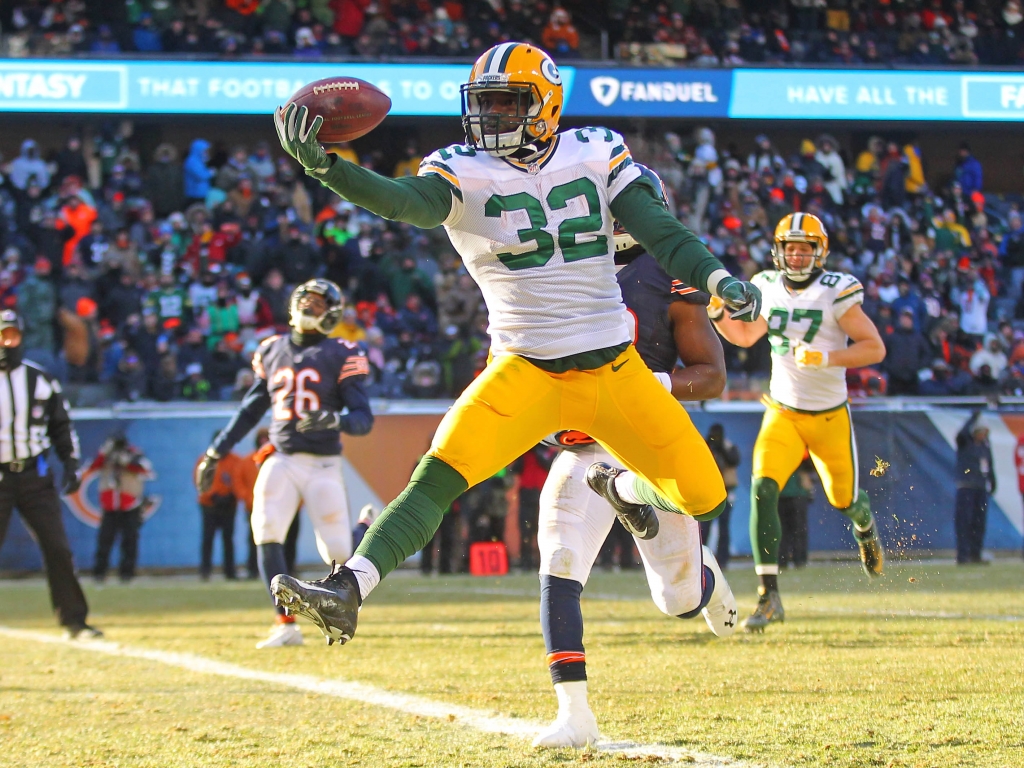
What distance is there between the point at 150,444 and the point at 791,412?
7022 millimetres

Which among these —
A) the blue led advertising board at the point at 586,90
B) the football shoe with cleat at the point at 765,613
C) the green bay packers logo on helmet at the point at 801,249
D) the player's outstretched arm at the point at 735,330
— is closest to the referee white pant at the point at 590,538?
the player's outstretched arm at the point at 735,330

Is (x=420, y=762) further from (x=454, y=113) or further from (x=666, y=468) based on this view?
(x=454, y=113)

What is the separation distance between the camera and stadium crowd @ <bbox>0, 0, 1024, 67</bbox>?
1675cm

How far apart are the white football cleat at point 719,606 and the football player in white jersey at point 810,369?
1711 mm

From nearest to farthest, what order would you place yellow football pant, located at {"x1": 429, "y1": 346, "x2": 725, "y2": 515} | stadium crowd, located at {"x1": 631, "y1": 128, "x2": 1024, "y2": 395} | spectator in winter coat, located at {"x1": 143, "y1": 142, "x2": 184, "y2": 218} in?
yellow football pant, located at {"x1": 429, "y1": 346, "x2": 725, "y2": 515}, stadium crowd, located at {"x1": 631, "y1": 128, "x2": 1024, "y2": 395}, spectator in winter coat, located at {"x1": 143, "y1": 142, "x2": 184, "y2": 218}

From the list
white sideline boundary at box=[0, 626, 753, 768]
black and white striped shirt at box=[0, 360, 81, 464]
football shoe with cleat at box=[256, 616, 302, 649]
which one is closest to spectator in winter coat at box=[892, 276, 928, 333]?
football shoe with cleat at box=[256, 616, 302, 649]

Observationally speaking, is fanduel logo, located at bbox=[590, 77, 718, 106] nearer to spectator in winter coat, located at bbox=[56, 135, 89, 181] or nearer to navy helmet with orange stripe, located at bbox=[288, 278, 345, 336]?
spectator in winter coat, located at bbox=[56, 135, 89, 181]

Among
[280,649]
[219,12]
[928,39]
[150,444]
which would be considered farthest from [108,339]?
[928,39]

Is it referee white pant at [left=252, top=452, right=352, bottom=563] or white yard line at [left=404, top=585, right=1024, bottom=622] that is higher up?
referee white pant at [left=252, top=452, right=352, bottom=563]

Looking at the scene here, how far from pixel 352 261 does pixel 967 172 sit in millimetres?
9464

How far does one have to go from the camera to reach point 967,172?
18922 millimetres

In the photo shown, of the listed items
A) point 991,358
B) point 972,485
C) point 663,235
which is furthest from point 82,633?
point 991,358

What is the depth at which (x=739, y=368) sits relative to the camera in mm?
14258

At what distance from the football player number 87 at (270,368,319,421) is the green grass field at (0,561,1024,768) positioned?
1210mm
